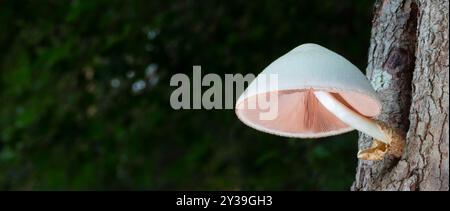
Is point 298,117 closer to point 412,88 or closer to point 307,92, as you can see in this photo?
point 307,92

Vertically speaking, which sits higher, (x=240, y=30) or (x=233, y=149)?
(x=240, y=30)

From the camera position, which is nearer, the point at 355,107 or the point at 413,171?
the point at 413,171

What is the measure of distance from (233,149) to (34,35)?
136 cm

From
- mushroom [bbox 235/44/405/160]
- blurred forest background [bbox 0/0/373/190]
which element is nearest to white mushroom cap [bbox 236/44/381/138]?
mushroom [bbox 235/44/405/160]

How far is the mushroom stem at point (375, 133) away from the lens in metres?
1.79

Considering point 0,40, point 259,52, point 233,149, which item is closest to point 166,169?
point 233,149

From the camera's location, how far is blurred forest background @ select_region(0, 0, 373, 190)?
4.05 meters

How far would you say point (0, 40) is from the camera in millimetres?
4512

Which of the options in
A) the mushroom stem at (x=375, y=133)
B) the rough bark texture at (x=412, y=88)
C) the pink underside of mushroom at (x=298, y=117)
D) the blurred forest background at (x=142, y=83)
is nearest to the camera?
the rough bark texture at (x=412, y=88)

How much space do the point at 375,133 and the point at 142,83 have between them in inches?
111

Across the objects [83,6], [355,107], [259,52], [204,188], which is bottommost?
[204,188]

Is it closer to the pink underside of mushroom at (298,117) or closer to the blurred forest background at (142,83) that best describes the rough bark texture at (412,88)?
the pink underside of mushroom at (298,117)

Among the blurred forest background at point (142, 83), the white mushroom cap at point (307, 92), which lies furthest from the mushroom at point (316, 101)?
the blurred forest background at point (142, 83)

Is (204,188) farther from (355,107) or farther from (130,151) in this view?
(355,107)
